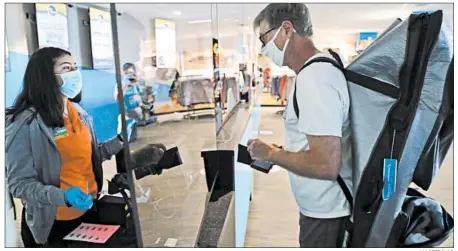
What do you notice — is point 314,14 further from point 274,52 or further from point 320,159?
point 320,159

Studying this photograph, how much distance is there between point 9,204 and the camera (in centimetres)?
80

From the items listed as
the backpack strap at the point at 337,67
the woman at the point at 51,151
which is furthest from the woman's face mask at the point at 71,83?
the backpack strap at the point at 337,67

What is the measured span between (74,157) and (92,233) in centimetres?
21

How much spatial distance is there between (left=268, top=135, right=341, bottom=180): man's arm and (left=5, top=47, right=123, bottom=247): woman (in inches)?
18.1

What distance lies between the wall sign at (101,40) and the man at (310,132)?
1.40 feet

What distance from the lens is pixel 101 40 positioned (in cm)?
79

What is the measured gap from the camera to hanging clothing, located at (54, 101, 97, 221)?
78cm

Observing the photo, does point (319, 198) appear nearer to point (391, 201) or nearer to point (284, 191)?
point (391, 201)

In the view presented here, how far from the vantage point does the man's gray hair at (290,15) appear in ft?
3.23

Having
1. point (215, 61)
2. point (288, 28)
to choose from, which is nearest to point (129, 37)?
point (288, 28)

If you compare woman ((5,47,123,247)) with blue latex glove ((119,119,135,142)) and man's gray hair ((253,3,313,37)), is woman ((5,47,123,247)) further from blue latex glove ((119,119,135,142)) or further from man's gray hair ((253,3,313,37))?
man's gray hair ((253,3,313,37))

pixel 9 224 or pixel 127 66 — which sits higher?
pixel 127 66

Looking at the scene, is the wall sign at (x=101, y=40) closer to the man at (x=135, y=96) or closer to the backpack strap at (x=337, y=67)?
the man at (x=135, y=96)

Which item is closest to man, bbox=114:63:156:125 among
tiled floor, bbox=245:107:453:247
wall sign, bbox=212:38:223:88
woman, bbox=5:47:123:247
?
woman, bbox=5:47:123:247
